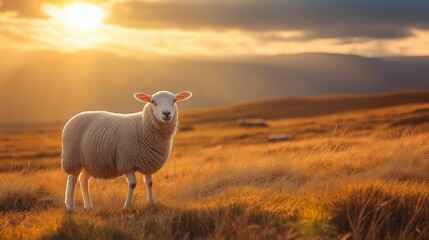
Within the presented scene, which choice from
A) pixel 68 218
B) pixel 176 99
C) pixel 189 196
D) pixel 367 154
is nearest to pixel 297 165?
pixel 367 154

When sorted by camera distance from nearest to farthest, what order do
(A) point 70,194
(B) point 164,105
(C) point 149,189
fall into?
1. (B) point 164,105
2. (C) point 149,189
3. (A) point 70,194

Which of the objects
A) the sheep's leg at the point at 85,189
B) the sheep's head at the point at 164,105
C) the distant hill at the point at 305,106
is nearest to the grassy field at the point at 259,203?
the sheep's leg at the point at 85,189

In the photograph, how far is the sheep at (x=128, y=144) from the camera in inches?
393

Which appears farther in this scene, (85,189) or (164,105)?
(85,189)

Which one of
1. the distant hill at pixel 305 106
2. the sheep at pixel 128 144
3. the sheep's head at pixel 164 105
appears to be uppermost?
the sheep's head at pixel 164 105

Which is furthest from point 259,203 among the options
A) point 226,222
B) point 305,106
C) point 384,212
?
point 305,106

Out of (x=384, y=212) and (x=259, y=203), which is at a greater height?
(x=259, y=203)

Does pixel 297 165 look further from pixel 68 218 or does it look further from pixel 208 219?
pixel 68 218

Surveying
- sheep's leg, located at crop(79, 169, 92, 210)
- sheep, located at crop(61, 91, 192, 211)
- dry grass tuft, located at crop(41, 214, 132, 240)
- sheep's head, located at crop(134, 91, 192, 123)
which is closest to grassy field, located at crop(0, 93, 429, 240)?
dry grass tuft, located at crop(41, 214, 132, 240)

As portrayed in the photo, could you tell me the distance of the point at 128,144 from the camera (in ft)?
33.2

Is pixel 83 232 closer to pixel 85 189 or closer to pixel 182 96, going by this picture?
pixel 182 96

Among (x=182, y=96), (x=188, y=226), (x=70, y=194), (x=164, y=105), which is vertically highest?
(x=182, y=96)

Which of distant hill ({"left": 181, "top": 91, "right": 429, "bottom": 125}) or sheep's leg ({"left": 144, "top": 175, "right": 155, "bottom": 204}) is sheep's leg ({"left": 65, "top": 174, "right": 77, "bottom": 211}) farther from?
distant hill ({"left": 181, "top": 91, "right": 429, "bottom": 125})

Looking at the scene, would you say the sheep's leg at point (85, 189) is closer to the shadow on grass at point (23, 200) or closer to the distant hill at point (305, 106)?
the shadow on grass at point (23, 200)
